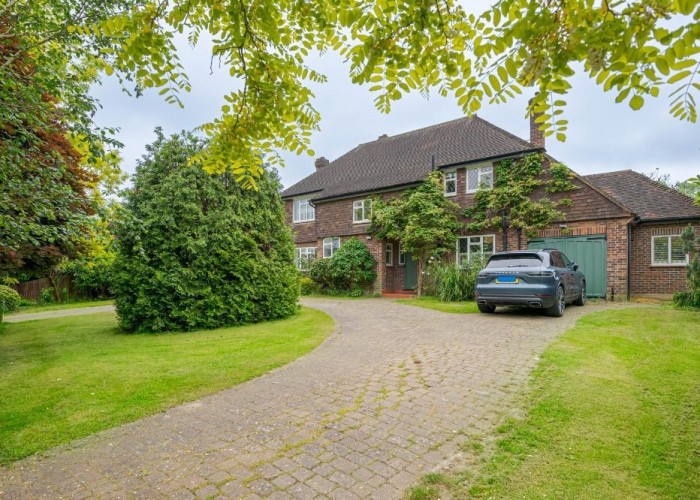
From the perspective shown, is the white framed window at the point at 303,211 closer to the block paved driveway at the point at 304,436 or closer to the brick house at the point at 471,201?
the brick house at the point at 471,201

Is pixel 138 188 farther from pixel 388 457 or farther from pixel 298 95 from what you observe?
pixel 388 457

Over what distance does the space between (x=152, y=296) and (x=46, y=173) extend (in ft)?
14.1

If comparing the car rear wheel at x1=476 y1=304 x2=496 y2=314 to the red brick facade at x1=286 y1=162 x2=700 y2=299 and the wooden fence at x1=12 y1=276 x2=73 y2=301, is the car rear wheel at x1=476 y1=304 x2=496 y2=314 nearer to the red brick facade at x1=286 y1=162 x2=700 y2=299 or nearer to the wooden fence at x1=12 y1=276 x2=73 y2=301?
the red brick facade at x1=286 y1=162 x2=700 y2=299

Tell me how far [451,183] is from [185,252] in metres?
12.8

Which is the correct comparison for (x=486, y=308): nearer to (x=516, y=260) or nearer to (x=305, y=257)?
(x=516, y=260)

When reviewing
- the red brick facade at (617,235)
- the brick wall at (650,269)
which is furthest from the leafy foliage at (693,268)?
the brick wall at (650,269)

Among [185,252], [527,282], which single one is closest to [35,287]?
[185,252]

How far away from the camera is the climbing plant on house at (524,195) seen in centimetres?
1530

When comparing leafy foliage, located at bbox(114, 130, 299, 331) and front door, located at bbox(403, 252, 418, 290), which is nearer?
leafy foliage, located at bbox(114, 130, 299, 331)

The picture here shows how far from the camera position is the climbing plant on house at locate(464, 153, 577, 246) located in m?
15.3

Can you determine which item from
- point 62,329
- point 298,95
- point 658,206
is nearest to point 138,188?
point 62,329

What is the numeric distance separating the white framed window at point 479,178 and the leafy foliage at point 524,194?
1.01 ft

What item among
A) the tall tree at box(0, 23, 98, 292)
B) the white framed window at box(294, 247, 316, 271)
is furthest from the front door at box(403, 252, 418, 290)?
the tall tree at box(0, 23, 98, 292)

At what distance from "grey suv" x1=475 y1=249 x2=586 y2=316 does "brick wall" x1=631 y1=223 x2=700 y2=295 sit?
21.3ft
